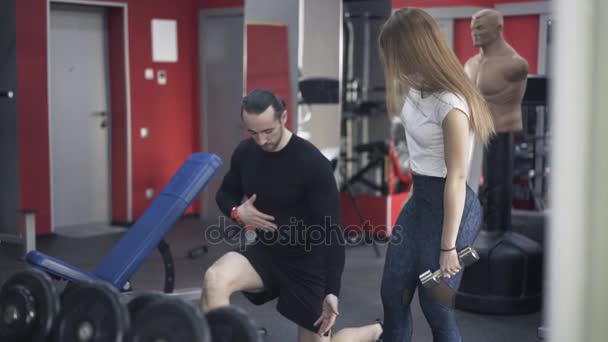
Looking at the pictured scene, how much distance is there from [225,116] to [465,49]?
8.85 feet

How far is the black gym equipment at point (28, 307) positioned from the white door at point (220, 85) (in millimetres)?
5095

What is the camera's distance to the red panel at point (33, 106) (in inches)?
264

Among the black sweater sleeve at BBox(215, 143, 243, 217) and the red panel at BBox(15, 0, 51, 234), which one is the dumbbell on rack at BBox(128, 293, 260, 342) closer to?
the black sweater sleeve at BBox(215, 143, 243, 217)

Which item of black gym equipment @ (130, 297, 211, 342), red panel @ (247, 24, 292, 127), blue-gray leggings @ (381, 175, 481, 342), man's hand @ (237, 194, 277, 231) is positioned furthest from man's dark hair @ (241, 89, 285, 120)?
red panel @ (247, 24, 292, 127)

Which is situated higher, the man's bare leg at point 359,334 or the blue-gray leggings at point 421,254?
the blue-gray leggings at point 421,254

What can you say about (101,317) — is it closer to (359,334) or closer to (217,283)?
(217,283)

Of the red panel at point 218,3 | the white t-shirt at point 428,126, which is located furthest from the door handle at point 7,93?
the white t-shirt at point 428,126

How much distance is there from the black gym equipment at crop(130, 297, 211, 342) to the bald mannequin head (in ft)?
8.20

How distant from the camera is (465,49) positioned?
861cm

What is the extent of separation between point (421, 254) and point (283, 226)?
0.58m

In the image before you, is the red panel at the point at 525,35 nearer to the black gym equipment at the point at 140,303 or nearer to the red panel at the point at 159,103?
the red panel at the point at 159,103

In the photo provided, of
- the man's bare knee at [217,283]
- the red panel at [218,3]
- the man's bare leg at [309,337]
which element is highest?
the red panel at [218,3]

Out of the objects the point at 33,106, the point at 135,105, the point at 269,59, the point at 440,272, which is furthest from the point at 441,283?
the point at 135,105

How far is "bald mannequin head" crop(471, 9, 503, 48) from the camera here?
4062 millimetres
